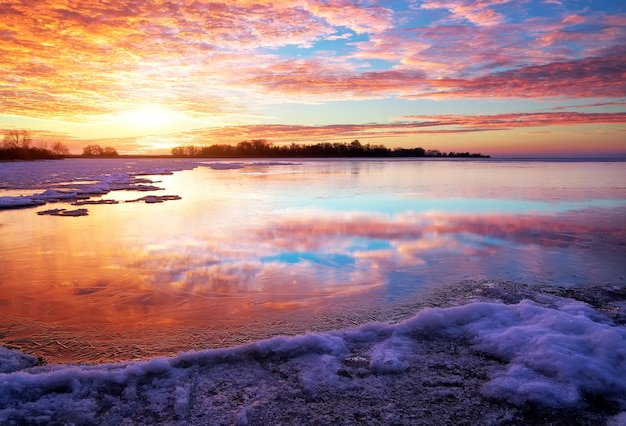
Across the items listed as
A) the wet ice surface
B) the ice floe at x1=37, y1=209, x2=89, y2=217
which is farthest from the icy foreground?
the ice floe at x1=37, y1=209, x2=89, y2=217

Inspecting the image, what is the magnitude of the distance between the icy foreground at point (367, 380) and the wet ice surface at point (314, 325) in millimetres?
12

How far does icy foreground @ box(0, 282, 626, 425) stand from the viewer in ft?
7.98

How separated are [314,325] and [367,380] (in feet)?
3.17

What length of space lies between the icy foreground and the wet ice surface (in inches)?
0.5

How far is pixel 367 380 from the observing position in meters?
2.82

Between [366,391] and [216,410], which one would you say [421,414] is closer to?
[366,391]

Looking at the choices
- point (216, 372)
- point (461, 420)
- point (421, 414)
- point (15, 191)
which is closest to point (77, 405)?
point (216, 372)

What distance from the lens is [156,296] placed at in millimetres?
4398

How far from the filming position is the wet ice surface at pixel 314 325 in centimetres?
254

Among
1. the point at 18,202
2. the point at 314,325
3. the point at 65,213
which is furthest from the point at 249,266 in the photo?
the point at 18,202

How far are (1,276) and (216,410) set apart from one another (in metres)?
4.34

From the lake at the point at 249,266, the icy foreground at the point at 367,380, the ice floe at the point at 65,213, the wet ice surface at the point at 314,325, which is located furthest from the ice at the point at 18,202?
the icy foreground at the point at 367,380

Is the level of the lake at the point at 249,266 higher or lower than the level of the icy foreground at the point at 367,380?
higher

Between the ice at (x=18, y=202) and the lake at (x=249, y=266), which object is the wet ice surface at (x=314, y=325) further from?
the ice at (x=18, y=202)
